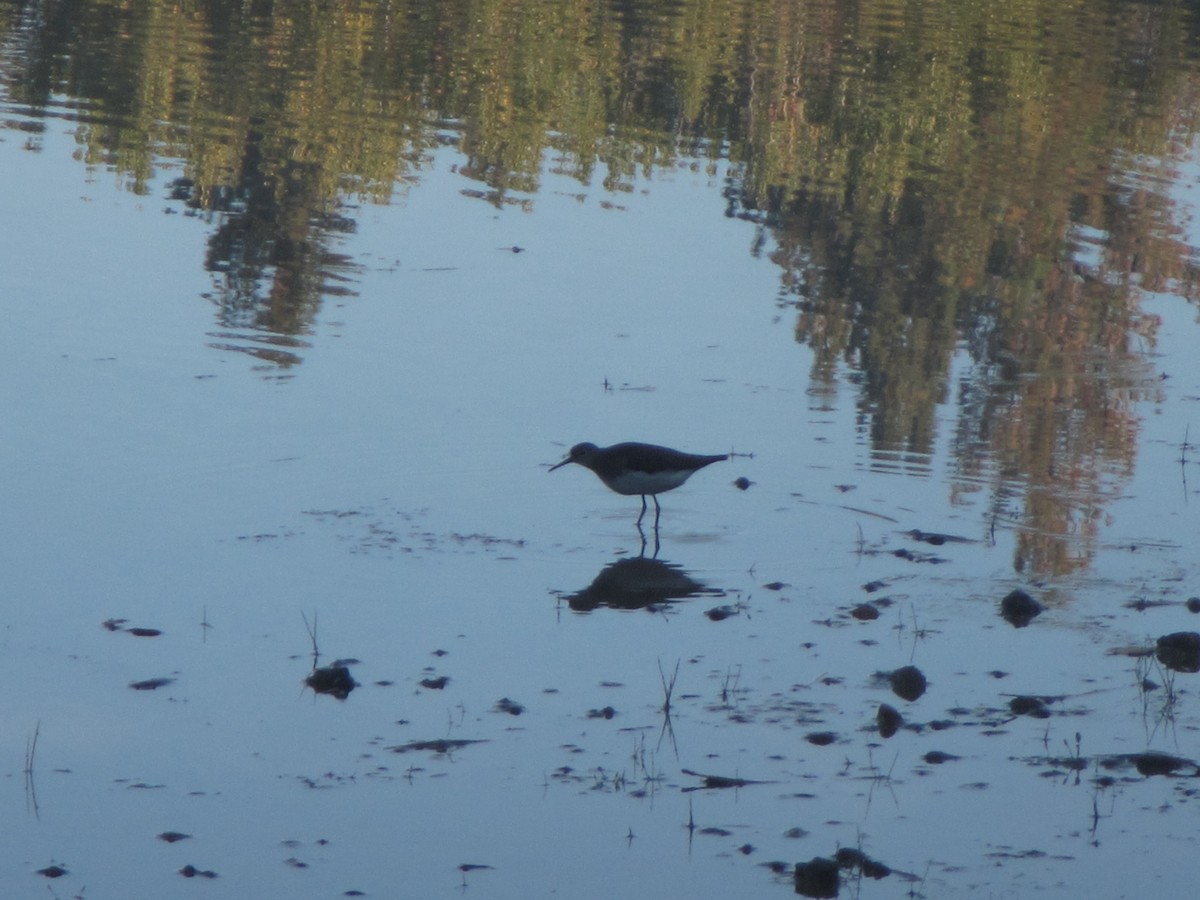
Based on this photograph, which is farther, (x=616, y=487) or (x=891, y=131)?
(x=891, y=131)

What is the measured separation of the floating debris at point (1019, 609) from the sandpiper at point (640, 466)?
2.21 metres

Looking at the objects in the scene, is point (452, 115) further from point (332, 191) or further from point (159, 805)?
point (159, 805)

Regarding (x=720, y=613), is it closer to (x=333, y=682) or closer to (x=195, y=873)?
(x=333, y=682)

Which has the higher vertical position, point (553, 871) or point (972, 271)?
point (972, 271)

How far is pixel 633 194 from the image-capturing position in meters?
18.7

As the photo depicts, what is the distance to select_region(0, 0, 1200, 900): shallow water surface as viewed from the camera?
20.4ft

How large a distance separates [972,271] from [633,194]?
161 inches

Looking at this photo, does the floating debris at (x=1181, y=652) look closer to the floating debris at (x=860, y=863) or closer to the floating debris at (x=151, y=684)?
the floating debris at (x=860, y=863)

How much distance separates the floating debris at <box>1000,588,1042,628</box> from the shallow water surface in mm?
13

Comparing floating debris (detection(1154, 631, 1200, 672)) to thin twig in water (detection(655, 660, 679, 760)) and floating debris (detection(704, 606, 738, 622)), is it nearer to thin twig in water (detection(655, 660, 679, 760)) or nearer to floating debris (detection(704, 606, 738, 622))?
floating debris (detection(704, 606, 738, 622))

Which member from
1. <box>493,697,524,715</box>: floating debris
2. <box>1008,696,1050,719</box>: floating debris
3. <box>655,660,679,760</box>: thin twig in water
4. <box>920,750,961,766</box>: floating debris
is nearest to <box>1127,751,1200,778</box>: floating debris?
<box>1008,696,1050,719</box>: floating debris

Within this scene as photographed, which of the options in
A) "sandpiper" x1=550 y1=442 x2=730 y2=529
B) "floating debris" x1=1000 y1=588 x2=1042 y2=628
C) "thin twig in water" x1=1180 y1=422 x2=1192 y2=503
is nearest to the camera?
"floating debris" x1=1000 y1=588 x2=1042 y2=628

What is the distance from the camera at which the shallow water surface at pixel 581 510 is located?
6.22m

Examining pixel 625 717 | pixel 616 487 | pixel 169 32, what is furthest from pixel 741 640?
pixel 169 32
